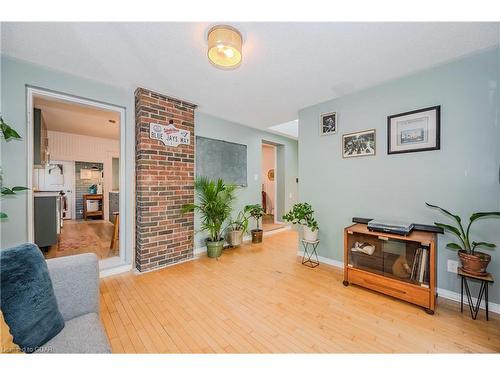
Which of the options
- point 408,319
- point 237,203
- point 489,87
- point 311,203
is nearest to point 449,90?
point 489,87

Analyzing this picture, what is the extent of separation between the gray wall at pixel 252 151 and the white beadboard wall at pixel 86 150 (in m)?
3.29

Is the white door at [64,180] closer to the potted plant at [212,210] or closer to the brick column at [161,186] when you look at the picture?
the brick column at [161,186]

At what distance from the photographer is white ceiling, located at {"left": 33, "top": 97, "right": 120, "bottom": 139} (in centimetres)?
354

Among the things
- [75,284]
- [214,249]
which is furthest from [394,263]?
[75,284]

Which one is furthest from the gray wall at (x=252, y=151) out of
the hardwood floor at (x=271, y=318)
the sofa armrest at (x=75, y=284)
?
the sofa armrest at (x=75, y=284)

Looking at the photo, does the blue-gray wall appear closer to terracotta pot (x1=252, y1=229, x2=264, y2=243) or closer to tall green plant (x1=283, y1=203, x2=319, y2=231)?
tall green plant (x1=283, y1=203, x2=319, y2=231)

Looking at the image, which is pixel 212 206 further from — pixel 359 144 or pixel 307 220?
pixel 359 144

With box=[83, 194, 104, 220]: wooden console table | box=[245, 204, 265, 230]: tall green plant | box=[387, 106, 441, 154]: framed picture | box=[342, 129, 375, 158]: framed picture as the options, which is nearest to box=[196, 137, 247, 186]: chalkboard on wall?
box=[245, 204, 265, 230]: tall green plant

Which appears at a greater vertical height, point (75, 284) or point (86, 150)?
point (86, 150)

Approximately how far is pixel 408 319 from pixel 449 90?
217 cm

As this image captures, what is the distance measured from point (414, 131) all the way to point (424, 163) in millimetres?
362

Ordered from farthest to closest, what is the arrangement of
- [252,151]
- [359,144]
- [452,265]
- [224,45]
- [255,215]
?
[252,151] < [255,215] < [359,144] < [452,265] < [224,45]

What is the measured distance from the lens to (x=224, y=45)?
151 cm

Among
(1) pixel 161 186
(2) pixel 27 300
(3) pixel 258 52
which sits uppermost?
(3) pixel 258 52
